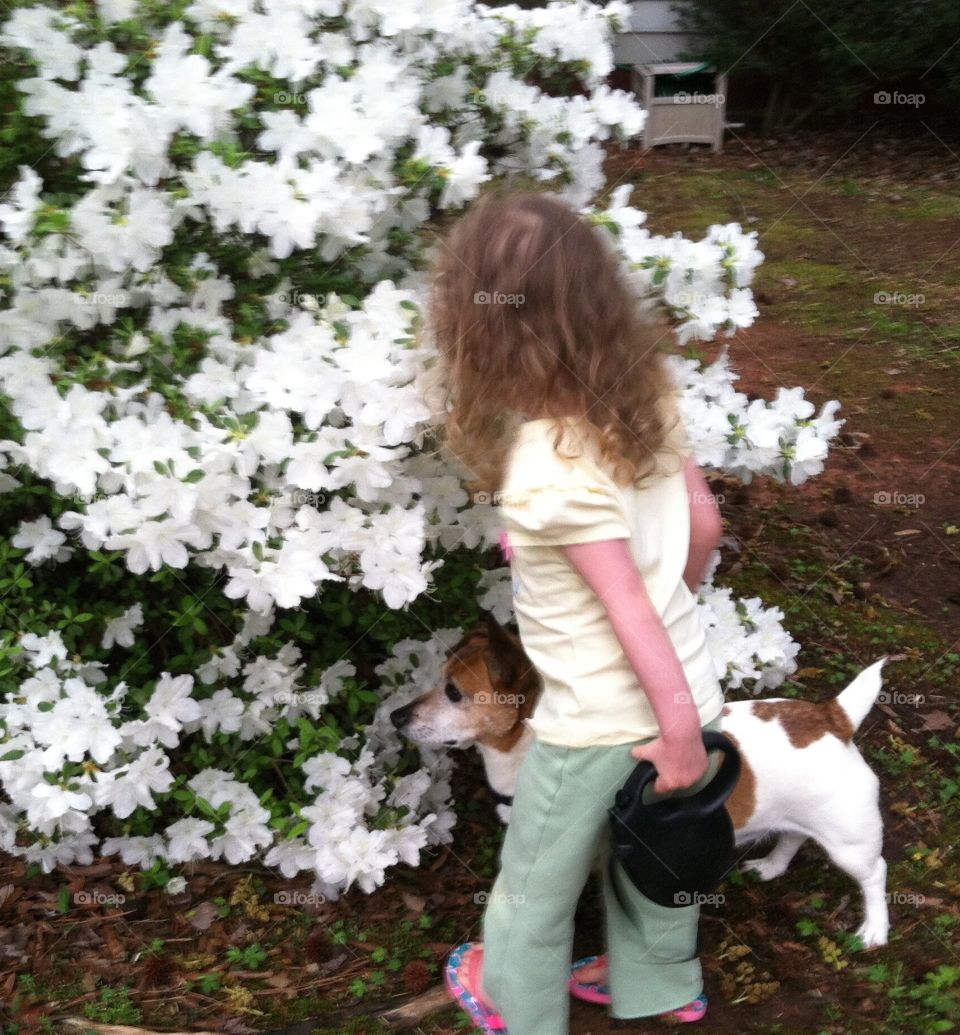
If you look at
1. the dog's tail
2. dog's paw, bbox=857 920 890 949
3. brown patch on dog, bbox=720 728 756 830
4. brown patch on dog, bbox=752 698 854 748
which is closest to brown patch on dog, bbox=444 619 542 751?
brown patch on dog, bbox=720 728 756 830

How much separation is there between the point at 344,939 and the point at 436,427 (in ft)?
4.67

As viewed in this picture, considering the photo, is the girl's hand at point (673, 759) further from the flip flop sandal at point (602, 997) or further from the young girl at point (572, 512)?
the flip flop sandal at point (602, 997)

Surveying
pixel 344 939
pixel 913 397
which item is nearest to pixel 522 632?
pixel 344 939

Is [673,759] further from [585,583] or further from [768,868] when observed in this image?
[768,868]

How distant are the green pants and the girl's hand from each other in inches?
1.7

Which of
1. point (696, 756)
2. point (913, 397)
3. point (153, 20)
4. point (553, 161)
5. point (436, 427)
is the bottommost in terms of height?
point (913, 397)

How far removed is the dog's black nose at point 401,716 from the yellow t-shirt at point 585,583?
24.8 inches

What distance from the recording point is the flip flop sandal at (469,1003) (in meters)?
2.70

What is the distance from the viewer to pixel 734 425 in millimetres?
2918

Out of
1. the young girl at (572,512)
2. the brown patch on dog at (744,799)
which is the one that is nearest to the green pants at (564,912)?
→ the young girl at (572,512)

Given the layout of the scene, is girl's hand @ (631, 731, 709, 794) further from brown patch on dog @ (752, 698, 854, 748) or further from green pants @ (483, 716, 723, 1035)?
brown patch on dog @ (752, 698, 854, 748)

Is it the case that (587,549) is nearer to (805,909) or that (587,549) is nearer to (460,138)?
(460,138)

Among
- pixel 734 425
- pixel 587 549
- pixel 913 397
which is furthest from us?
pixel 913 397

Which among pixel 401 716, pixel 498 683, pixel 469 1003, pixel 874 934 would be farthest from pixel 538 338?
pixel 874 934
